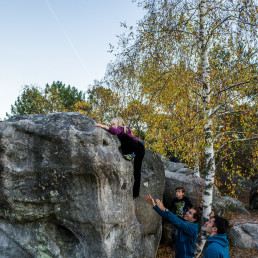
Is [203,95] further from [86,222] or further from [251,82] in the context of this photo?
[86,222]

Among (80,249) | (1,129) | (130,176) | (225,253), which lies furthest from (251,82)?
(1,129)

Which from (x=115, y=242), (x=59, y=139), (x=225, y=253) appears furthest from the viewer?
(x=115, y=242)

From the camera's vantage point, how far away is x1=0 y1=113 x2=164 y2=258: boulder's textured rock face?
541 centimetres

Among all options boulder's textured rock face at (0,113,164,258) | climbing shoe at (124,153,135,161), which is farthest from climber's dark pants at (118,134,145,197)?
boulder's textured rock face at (0,113,164,258)

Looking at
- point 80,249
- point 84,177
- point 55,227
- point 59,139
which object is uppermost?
point 59,139

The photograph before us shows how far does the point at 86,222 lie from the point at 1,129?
3202mm

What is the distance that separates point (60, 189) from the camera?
5.51 metres

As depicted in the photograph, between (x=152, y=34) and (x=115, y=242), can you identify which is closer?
(x=115, y=242)

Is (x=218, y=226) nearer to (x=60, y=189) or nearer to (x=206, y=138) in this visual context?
(x=60, y=189)

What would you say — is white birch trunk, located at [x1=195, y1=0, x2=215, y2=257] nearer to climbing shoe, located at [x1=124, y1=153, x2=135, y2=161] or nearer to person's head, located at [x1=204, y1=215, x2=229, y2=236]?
climbing shoe, located at [x1=124, y1=153, x2=135, y2=161]

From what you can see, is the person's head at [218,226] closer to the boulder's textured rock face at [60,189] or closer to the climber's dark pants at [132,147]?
the boulder's textured rock face at [60,189]

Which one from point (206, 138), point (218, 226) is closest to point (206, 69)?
point (206, 138)

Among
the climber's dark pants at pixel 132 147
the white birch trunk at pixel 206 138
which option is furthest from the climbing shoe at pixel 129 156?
the white birch trunk at pixel 206 138

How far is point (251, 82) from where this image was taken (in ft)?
24.0
